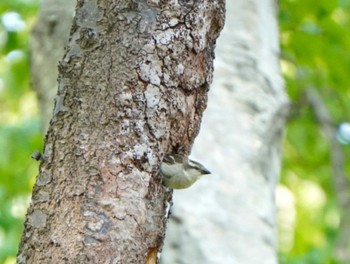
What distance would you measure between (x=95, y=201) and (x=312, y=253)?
3244mm

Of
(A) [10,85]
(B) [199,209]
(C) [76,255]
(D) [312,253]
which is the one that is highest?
(A) [10,85]

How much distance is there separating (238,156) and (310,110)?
3117 mm

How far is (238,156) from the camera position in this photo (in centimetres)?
343

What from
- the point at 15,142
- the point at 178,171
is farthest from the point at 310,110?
the point at 178,171

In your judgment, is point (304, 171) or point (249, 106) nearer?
point (249, 106)

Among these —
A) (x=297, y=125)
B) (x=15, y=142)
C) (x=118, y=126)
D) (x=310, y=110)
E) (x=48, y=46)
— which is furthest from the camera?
(x=297, y=125)

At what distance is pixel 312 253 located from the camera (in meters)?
4.74

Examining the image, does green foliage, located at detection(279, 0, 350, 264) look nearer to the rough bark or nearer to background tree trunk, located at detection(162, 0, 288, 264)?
background tree trunk, located at detection(162, 0, 288, 264)

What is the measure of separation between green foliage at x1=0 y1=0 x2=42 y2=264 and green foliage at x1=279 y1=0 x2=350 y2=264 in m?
1.41

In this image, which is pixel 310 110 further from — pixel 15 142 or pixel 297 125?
pixel 15 142

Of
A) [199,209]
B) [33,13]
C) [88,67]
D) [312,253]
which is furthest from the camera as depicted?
[33,13]

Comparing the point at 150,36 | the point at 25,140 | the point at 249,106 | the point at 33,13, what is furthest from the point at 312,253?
the point at 150,36

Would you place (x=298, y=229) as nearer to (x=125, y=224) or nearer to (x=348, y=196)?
(x=348, y=196)

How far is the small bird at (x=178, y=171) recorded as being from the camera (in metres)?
1.75
